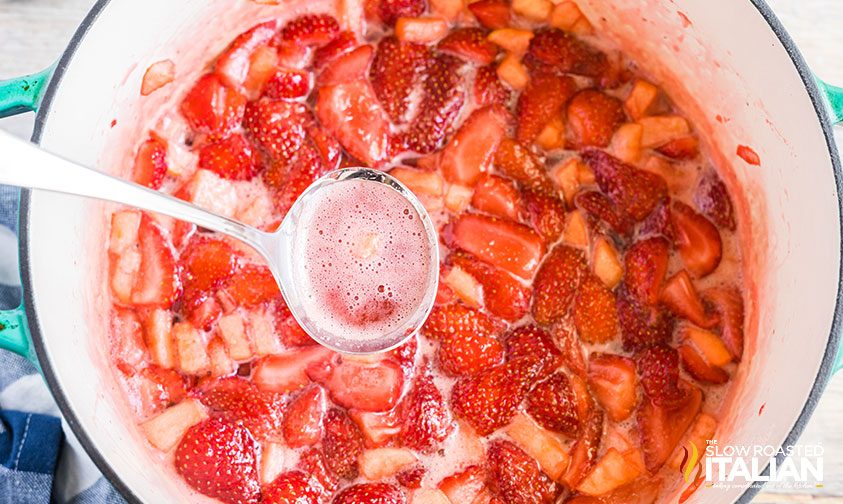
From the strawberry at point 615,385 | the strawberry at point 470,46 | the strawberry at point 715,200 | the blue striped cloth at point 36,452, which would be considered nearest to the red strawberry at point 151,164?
the blue striped cloth at point 36,452

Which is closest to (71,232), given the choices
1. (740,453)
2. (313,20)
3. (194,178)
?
(194,178)

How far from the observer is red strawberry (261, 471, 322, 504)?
5.14ft

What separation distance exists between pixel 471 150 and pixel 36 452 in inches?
38.8

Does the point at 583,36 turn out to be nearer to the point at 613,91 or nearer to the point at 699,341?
the point at 613,91

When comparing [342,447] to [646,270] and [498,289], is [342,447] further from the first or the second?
[646,270]

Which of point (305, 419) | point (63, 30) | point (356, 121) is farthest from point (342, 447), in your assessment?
point (63, 30)

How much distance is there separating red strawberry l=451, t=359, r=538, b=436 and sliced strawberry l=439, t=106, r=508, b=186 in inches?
Answer: 14.2

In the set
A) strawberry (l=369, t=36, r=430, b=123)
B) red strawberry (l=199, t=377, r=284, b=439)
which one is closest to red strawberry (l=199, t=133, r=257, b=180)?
strawberry (l=369, t=36, r=430, b=123)

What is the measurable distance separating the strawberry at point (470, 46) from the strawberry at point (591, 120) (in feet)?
0.62

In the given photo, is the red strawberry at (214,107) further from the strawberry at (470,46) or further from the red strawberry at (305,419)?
the red strawberry at (305,419)

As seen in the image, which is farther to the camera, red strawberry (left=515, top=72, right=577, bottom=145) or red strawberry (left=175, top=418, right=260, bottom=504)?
red strawberry (left=515, top=72, right=577, bottom=145)

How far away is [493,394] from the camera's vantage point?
159 centimetres

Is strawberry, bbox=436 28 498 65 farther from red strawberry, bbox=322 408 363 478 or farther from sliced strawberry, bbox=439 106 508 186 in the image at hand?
red strawberry, bbox=322 408 363 478

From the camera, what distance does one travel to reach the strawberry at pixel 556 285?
1.63 m
